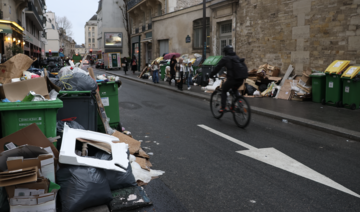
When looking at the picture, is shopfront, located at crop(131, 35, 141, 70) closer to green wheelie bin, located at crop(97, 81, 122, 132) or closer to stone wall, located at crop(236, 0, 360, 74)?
stone wall, located at crop(236, 0, 360, 74)

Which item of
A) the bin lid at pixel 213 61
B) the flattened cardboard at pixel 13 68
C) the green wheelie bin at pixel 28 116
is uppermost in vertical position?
the bin lid at pixel 213 61

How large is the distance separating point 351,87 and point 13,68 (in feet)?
30.0

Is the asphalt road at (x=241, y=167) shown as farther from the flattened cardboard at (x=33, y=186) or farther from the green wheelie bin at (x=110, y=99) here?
the flattened cardboard at (x=33, y=186)

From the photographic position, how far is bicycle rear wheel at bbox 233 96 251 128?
7099mm

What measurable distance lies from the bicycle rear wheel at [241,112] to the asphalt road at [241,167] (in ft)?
0.68

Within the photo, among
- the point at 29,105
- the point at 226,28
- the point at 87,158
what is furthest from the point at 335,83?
the point at 226,28

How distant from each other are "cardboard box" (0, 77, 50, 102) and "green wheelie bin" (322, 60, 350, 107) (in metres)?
9.05

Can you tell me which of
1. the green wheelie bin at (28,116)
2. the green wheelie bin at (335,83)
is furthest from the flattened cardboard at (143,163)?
the green wheelie bin at (335,83)

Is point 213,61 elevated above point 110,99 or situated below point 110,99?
above

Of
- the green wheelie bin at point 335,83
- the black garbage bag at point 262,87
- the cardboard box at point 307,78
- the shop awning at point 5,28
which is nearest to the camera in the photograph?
the green wheelie bin at point 335,83

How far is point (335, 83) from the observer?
10070mm

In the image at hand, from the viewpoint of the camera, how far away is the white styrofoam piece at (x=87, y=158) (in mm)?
3088

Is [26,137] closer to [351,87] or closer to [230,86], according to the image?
[230,86]

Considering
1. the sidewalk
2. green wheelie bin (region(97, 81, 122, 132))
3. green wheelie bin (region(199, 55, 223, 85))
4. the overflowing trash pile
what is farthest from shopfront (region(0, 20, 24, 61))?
the overflowing trash pile
